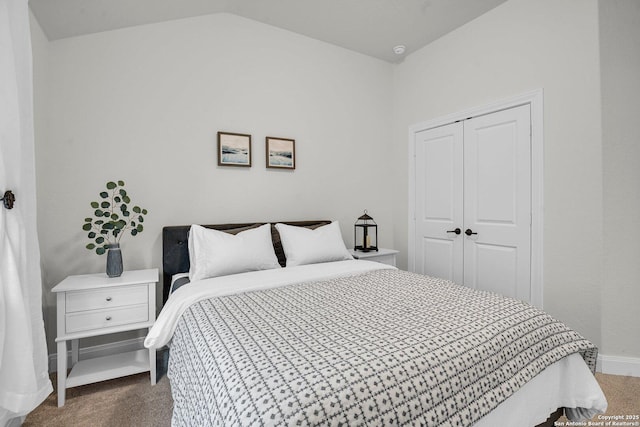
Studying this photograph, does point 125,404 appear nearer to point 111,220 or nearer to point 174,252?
point 174,252

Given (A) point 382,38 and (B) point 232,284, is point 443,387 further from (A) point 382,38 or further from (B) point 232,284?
(A) point 382,38

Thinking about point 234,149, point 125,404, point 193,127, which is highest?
point 193,127

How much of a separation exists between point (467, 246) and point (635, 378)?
1456mm

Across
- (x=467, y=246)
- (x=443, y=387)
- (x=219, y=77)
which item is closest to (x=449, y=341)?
(x=443, y=387)

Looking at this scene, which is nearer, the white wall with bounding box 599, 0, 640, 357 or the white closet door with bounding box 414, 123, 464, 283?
the white wall with bounding box 599, 0, 640, 357

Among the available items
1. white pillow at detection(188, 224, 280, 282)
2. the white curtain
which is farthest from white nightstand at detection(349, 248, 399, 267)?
the white curtain

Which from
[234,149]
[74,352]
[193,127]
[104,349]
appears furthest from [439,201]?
[74,352]

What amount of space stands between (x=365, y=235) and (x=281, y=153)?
4.00 ft

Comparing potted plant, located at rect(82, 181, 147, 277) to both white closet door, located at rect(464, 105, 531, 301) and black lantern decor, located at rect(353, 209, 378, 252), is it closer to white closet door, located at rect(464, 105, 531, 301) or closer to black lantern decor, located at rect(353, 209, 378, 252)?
black lantern decor, located at rect(353, 209, 378, 252)

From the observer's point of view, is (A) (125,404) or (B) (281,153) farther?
(B) (281,153)

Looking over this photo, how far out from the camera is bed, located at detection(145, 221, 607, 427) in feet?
2.93

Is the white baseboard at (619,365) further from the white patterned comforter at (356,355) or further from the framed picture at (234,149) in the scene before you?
the framed picture at (234,149)

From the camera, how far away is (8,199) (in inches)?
53.4

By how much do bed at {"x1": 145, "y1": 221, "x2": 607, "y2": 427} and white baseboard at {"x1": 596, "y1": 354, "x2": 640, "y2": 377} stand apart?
3.73ft
